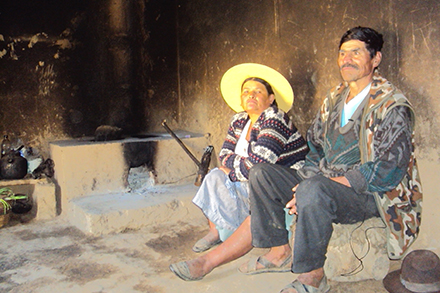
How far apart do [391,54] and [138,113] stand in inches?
126

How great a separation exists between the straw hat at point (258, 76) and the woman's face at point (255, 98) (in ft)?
0.28

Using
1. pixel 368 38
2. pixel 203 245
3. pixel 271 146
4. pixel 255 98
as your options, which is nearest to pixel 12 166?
pixel 203 245

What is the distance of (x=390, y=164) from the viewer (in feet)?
7.27

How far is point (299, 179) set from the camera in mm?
2660

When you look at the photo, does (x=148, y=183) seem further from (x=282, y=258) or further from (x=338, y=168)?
(x=338, y=168)

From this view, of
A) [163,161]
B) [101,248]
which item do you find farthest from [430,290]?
[163,161]

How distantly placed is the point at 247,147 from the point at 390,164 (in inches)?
43.0

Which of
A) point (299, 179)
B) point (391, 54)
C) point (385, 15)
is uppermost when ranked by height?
point (385, 15)

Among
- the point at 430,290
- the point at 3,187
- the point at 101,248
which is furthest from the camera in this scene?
the point at 3,187

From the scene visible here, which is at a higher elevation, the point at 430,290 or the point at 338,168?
the point at 338,168

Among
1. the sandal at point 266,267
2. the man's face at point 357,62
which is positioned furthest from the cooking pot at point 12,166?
the man's face at point 357,62

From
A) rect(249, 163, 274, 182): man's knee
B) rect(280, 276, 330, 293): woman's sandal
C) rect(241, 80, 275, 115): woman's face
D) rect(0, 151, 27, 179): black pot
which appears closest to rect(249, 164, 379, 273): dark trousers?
rect(249, 163, 274, 182): man's knee

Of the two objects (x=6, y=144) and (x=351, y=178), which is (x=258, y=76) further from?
(x=6, y=144)

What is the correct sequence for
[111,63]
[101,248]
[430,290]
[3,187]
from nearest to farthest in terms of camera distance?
[430,290]
[101,248]
[3,187]
[111,63]
